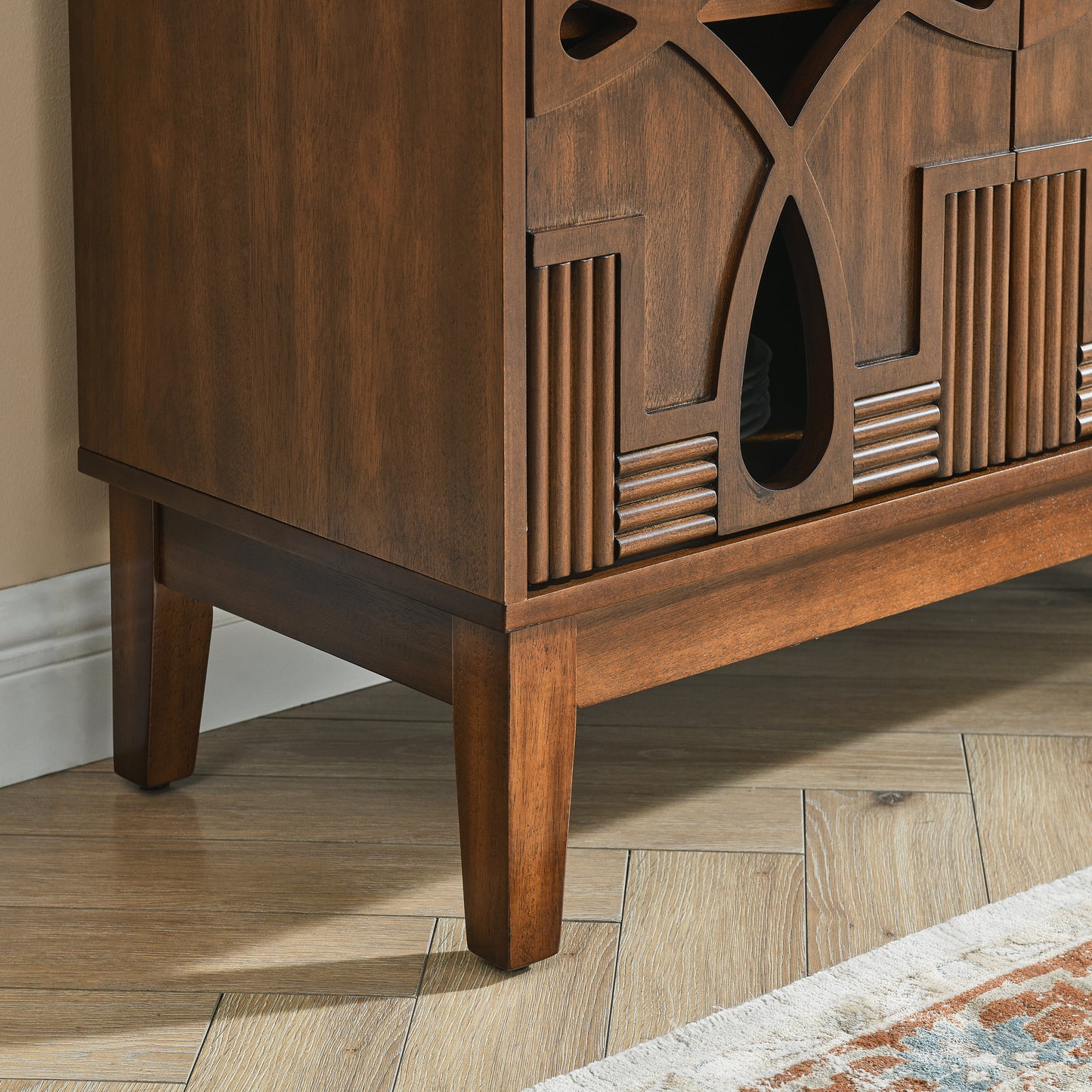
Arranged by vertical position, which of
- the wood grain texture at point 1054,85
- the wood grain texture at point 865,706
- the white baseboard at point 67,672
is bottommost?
the wood grain texture at point 865,706

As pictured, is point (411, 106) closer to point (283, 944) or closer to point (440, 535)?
point (440, 535)

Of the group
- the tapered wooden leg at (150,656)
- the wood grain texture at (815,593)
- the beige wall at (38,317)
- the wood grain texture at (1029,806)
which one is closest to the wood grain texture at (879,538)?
the wood grain texture at (815,593)

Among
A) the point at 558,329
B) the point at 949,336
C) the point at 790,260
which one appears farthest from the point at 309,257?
the point at 949,336

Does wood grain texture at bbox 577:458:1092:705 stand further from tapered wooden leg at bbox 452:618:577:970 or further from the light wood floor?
the light wood floor

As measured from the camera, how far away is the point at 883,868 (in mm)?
1105

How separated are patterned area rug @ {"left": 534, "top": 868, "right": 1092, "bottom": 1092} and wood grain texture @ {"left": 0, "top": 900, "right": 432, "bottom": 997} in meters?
0.17

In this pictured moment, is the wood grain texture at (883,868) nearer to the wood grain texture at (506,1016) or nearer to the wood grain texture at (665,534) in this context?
the wood grain texture at (506,1016)

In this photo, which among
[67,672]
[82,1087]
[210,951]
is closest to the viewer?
[82,1087]

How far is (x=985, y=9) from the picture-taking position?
1021 mm

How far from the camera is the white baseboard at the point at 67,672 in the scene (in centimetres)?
122

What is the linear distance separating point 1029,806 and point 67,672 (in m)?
0.71

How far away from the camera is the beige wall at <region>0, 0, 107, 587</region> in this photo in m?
1.15

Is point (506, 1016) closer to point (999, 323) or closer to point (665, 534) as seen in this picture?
point (665, 534)

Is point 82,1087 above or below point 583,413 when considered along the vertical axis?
below
